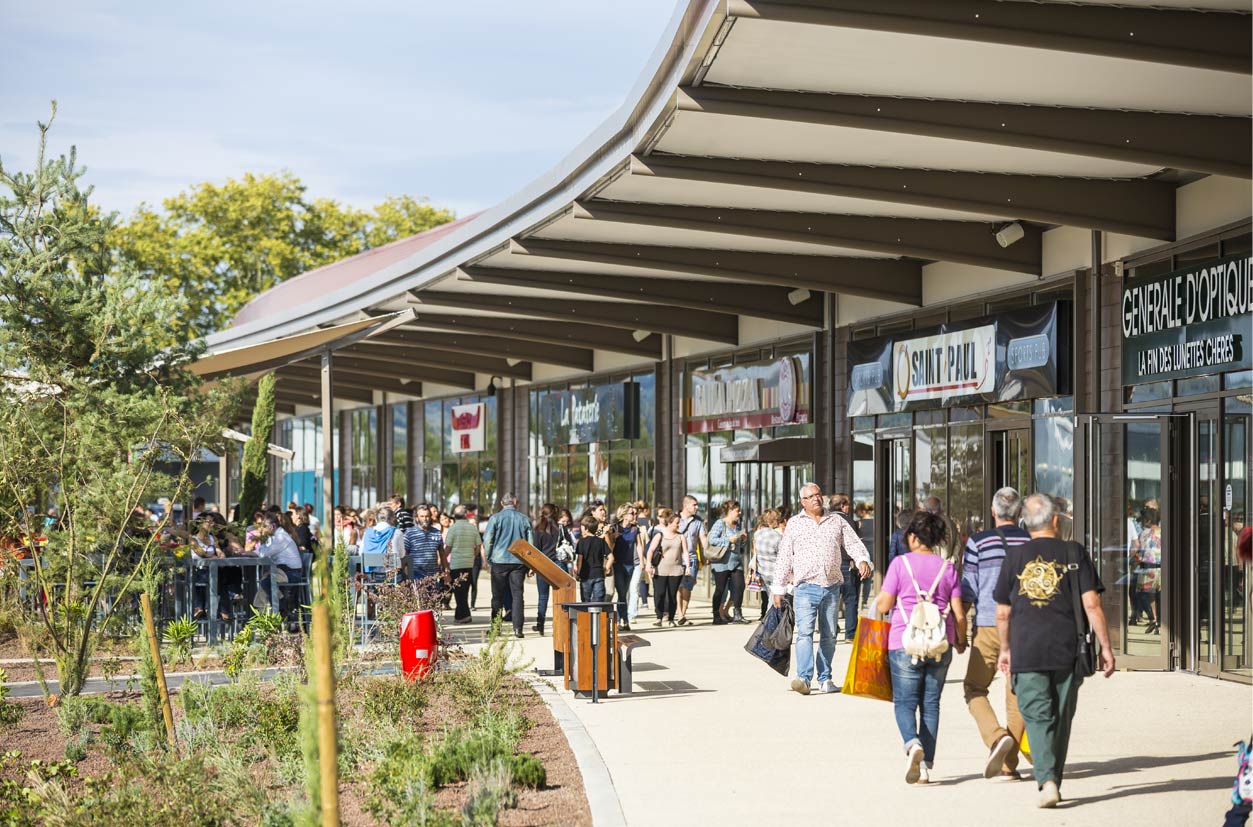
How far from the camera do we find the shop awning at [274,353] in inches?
702

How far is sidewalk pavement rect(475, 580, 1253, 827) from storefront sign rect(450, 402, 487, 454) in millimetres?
22657

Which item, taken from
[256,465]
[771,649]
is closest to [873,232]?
[771,649]

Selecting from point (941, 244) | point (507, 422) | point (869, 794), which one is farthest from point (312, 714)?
point (507, 422)

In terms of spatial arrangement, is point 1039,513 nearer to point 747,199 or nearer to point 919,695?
point 919,695

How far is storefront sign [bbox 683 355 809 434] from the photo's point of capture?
23.0 m

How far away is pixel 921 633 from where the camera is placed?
8.53 meters

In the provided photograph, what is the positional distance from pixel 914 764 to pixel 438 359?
Answer: 25654mm

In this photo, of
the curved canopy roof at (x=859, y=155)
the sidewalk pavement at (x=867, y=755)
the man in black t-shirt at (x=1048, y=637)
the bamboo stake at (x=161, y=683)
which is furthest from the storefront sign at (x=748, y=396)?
the man in black t-shirt at (x=1048, y=637)

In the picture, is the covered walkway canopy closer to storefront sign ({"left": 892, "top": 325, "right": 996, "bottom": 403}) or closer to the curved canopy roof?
the curved canopy roof

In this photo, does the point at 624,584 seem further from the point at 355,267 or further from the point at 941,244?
the point at 355,267

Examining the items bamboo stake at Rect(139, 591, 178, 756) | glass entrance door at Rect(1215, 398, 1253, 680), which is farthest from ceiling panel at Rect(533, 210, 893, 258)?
bamboo stake at Rect(139, 591, 178, 756)

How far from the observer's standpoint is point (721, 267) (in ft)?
64.1

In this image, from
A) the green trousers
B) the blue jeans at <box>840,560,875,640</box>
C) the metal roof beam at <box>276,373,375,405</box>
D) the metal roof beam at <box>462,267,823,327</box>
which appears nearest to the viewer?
the green trousers

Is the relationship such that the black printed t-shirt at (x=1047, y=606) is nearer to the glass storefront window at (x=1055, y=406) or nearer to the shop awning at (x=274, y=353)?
the glass storefront window at (x=1055, y=406)
